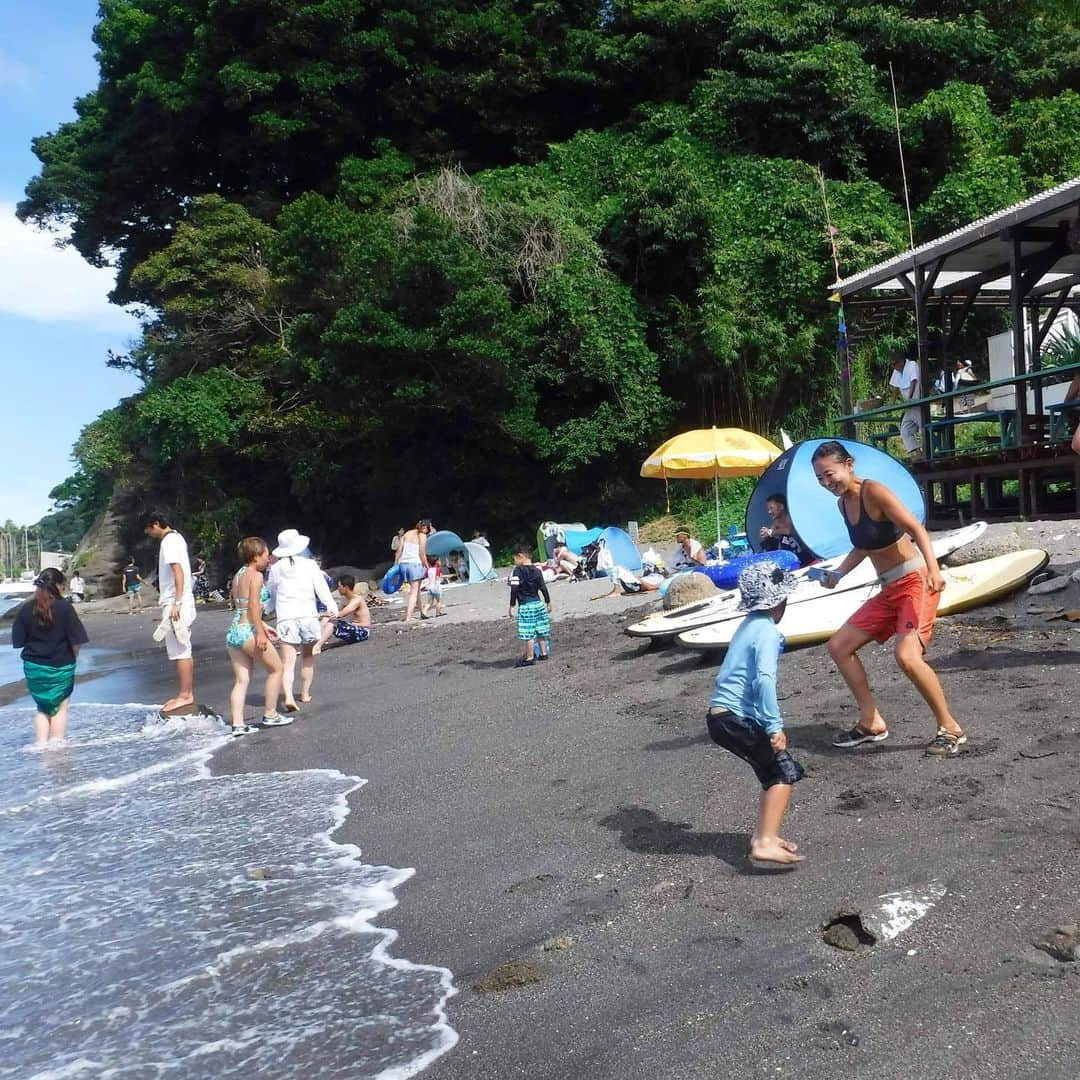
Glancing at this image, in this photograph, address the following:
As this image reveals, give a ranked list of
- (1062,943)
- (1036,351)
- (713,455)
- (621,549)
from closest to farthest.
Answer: (1062,943)
(1036,351)
(713,455)
(621,549)

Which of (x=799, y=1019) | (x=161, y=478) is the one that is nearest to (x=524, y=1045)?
(x=799, y=1019)

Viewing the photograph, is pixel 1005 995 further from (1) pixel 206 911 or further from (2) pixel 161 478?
(2) pixel 161 478

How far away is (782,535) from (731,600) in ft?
4.55

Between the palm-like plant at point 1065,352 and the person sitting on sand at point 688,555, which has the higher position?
the palm-like plant at point 1065,352

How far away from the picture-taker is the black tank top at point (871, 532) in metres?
5.41

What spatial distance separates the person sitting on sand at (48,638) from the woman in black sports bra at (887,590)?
6.72 metres

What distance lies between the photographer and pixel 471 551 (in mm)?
24797

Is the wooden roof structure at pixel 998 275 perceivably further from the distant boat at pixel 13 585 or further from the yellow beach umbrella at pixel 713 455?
the distant boat at pixel 13 585

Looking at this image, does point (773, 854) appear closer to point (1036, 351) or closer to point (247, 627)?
point (247, 627)

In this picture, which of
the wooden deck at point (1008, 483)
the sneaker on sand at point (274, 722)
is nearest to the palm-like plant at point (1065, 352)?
the wooden deck at point (1008, 483)

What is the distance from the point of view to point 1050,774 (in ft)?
15.8

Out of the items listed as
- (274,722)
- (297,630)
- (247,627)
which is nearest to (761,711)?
(247,627)

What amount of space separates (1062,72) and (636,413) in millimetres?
14334

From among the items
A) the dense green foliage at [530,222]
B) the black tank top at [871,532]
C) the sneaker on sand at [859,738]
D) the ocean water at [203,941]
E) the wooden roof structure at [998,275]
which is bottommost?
the ocean water at [203,941]
